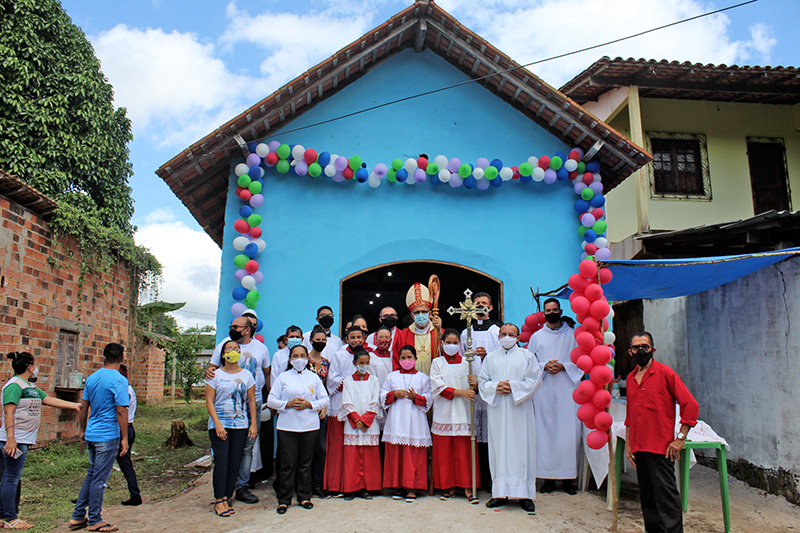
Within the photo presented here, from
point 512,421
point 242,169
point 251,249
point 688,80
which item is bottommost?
point 512,421

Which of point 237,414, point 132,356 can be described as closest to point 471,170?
point 237,414

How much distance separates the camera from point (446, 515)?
18.8 ft

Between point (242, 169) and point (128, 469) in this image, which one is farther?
point (242, 169)

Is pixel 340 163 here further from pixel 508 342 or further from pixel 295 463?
pixel 295 463

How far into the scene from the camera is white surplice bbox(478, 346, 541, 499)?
6059 millimetres

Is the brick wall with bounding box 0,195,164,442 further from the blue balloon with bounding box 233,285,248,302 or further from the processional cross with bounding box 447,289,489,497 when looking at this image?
the processional cross with bounding box 447,289,489,497

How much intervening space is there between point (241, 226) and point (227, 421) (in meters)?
3.05

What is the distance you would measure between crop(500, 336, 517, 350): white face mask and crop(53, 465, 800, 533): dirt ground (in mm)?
1601

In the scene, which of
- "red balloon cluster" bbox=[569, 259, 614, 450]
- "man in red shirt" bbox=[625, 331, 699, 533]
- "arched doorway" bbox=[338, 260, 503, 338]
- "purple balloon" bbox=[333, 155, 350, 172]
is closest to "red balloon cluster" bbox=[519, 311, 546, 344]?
"red balloon cluster" bbox=[569, 259, 614, 450]

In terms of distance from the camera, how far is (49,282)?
10219 millimetres

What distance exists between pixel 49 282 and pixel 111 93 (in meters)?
7.82

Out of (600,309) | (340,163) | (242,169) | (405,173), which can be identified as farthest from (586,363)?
(242,169)

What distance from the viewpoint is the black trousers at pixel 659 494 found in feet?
16.0

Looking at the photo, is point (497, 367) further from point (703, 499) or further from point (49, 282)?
point (49, 282)
